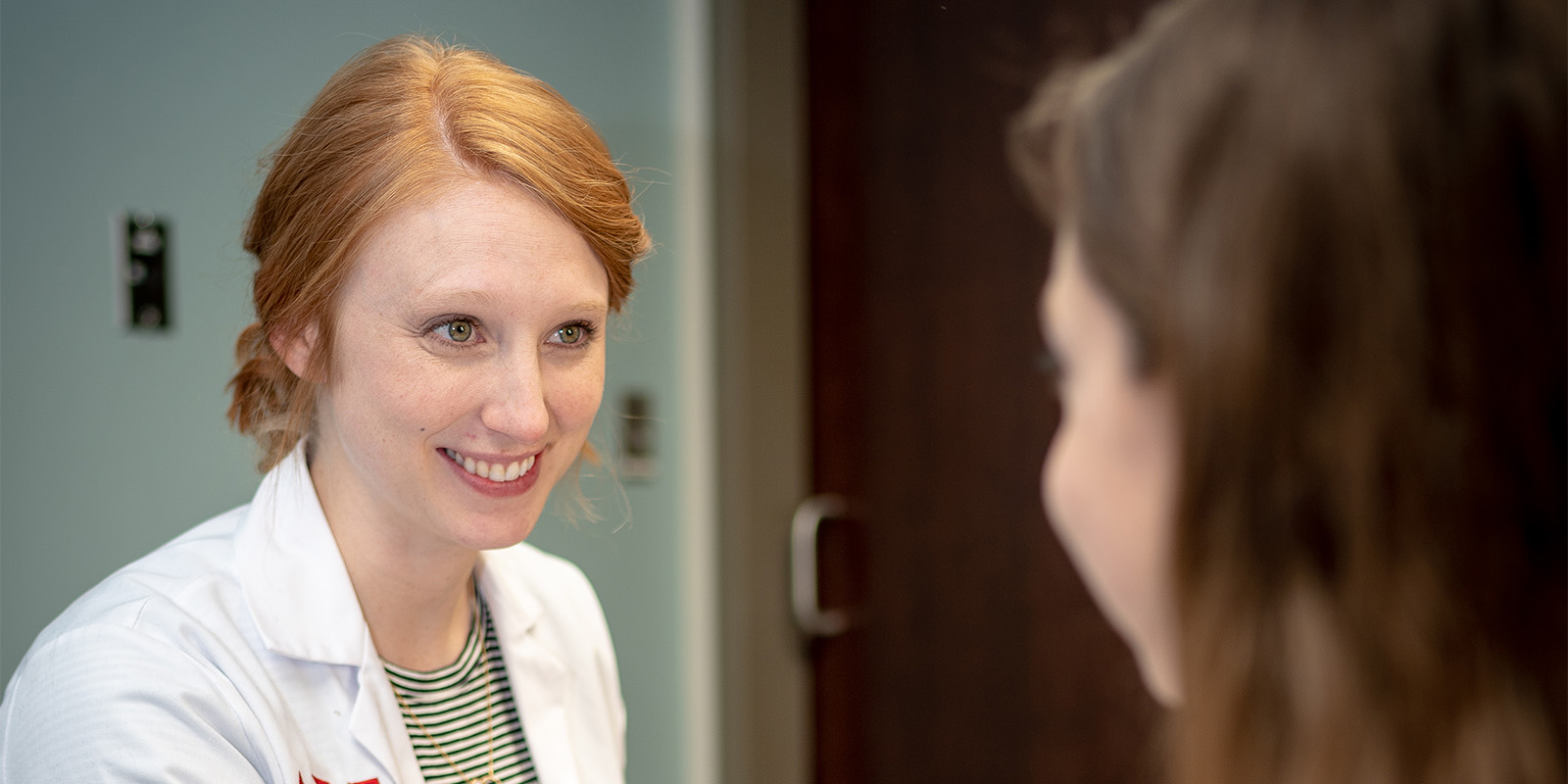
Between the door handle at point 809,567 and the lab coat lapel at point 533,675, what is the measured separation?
36.3 inches

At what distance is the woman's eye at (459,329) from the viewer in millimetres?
878

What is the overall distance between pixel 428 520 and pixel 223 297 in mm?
299

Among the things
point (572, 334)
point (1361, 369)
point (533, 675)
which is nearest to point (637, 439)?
point (533, 675)

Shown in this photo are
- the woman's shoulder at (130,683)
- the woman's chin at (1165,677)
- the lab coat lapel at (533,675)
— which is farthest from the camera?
the lab coat lapel at (533,675)

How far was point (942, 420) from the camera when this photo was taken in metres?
1.90

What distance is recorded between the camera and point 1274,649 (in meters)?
0.46

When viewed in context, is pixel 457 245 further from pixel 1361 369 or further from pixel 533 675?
pixel 1361 369

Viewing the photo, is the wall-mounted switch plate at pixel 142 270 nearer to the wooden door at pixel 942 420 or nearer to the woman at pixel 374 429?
the woman at pixel 374 429

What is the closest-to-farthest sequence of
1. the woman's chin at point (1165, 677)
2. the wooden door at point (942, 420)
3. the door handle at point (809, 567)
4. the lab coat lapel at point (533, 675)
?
the woman's chin at point (1165, 677) < the lab coat lapel at point (533, 675) < the wooden door at point (942, 420) < the door handle at point (809, 567)

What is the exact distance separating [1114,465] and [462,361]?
570 mm

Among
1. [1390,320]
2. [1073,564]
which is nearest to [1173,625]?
[1390,320]

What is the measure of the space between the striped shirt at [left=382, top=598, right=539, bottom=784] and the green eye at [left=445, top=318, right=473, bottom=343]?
0.31 metres

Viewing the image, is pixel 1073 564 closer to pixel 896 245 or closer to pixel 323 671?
pixel 896 245

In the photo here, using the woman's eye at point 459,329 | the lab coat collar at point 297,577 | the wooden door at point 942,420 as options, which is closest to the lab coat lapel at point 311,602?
the lab coat collar at point 297,577
